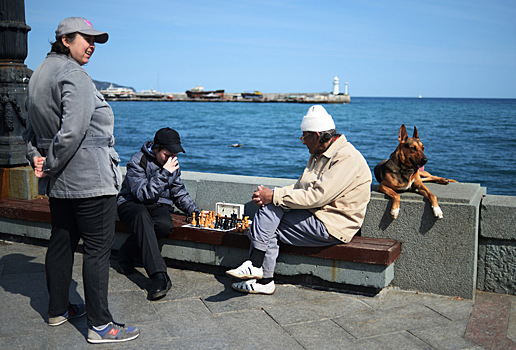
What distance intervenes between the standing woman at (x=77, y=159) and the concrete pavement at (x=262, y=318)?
331 millimetres

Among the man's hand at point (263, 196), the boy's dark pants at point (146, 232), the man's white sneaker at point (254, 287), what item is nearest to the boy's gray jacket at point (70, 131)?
the boy's dark pants at point (146, 232)

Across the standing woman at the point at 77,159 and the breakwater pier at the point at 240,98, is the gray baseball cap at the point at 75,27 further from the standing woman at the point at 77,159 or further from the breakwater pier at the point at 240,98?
the breakwater pier at the point at 240,98

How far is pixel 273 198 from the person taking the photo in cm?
451

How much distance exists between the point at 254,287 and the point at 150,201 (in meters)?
1.18

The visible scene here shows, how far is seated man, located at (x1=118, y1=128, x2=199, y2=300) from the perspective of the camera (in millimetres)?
4648

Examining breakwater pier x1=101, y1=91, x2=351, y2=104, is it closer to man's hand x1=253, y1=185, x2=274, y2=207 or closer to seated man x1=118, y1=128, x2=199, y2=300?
seated man x1=118, y1=128, x2=199, y2=300

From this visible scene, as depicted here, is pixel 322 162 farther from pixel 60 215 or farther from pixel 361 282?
pixel 60 215

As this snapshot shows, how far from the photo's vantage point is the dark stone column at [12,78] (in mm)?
6074

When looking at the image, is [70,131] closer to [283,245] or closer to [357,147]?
[283,245]

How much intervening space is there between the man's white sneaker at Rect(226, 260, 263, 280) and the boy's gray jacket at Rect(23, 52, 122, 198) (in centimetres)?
122

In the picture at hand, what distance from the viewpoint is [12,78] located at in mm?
6094

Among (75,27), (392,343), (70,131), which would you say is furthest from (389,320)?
(75,27)

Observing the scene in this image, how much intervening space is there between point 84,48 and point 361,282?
2708 millimetres

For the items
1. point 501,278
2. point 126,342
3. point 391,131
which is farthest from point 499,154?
point 126,342
